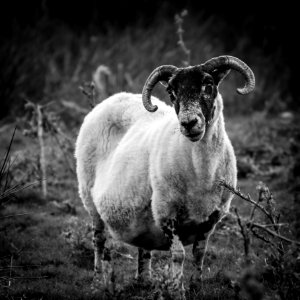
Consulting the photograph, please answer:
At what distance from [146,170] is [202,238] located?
3.03 feet

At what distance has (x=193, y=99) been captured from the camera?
4.21 meters

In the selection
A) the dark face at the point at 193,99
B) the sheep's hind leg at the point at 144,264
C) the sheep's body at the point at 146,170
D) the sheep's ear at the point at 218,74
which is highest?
the sheep's ear at the point at 218,74

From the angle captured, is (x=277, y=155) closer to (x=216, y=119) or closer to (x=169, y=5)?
(x=216, y=119)

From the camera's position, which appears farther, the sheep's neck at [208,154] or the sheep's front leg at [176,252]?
the sheep's neck at [208,154]

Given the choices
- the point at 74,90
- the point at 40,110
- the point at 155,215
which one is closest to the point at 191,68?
the point at 155,215

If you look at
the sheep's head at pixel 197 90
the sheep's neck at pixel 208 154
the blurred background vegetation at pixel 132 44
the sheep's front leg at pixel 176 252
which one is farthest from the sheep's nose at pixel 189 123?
the blurred background vegetation at pixel 132 44

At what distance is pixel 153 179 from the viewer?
455 cm

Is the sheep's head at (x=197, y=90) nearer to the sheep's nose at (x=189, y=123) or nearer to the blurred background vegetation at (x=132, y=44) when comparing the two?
the sheep's nose at (x=189, y=123)

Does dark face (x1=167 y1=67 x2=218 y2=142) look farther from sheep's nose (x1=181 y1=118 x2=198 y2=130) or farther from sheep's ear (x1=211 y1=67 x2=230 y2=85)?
sheep's ear (x1=211 y1=67 x2=230 y2=85)

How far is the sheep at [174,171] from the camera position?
14.1ft

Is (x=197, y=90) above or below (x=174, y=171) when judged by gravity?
above

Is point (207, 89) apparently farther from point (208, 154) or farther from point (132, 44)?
point (132, 44)

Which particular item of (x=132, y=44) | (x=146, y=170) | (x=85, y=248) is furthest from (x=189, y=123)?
(x=132, y=44)

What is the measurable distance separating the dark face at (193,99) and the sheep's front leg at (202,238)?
2.87ft
